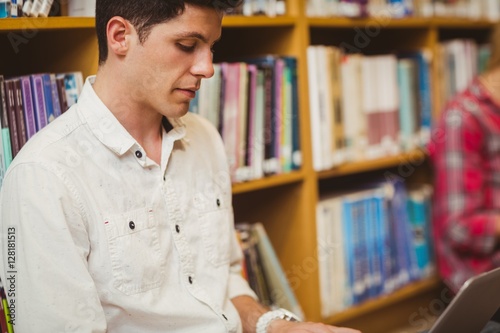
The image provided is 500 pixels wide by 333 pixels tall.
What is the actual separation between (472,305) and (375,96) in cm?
112

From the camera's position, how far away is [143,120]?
126 centimetres

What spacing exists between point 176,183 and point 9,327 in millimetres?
418

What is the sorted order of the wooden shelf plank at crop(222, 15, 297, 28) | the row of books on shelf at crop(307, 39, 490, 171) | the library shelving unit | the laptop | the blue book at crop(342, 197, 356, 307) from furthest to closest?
the blue book at crop(342, 197, 356, 307)
the row of books on shelf at crop(307, 39, 490, 171)
the wooden shelf plank at crop(222, 15, 297, 28)
the library shelving unit
the laptop

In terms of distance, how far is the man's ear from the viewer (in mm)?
1154

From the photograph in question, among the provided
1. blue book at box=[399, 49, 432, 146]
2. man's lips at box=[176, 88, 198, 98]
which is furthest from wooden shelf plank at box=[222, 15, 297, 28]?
blue book at box=[399, 49, 432, 146]

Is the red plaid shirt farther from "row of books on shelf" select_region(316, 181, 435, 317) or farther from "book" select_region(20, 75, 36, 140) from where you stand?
"book" select_region(20, 75, 36, 140)

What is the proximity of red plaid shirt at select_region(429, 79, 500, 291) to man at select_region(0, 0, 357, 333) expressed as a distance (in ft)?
3.11

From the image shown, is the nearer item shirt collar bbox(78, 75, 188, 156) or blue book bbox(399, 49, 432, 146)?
shirt collar bbox(78, 75, 188, 156)

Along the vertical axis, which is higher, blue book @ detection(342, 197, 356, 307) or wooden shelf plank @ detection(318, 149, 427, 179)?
wooden shelf plank @ detection(318, 149, 427, 179)

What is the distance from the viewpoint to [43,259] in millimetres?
1044

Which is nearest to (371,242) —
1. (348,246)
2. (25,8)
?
(348,246)

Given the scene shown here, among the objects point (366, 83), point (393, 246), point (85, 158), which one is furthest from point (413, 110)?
point (85, 158)

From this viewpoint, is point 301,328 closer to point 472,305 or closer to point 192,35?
point 472,305

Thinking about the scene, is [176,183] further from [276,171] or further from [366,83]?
[366,83]
